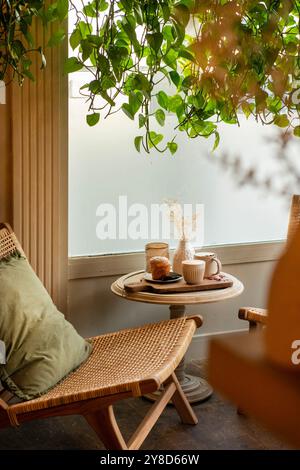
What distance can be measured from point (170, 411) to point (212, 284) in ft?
1.98

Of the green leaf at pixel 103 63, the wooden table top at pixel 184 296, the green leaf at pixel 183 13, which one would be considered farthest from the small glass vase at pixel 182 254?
the green leaf at pixel 183 13

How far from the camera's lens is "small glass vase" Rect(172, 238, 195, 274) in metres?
2.90

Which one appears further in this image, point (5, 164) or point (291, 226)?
point (5, 164)

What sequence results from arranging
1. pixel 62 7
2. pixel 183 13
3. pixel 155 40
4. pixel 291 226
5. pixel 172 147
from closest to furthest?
1. pixel 291 226
2. pixel 183 13
3. pixel 155 40
4. pixel 62 7
5. pixel 172 147

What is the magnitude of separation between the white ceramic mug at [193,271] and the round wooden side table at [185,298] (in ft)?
0.22

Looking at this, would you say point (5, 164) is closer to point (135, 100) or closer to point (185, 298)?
point (135, 100)

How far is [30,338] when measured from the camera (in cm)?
218

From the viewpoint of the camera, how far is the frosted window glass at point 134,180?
2967 millimetres

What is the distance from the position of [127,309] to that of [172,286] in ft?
1.76

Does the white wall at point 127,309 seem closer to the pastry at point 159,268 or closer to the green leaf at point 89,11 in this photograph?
the pastry at point 159,268

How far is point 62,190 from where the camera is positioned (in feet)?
9.48

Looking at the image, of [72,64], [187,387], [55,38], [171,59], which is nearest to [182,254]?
[187,387]
